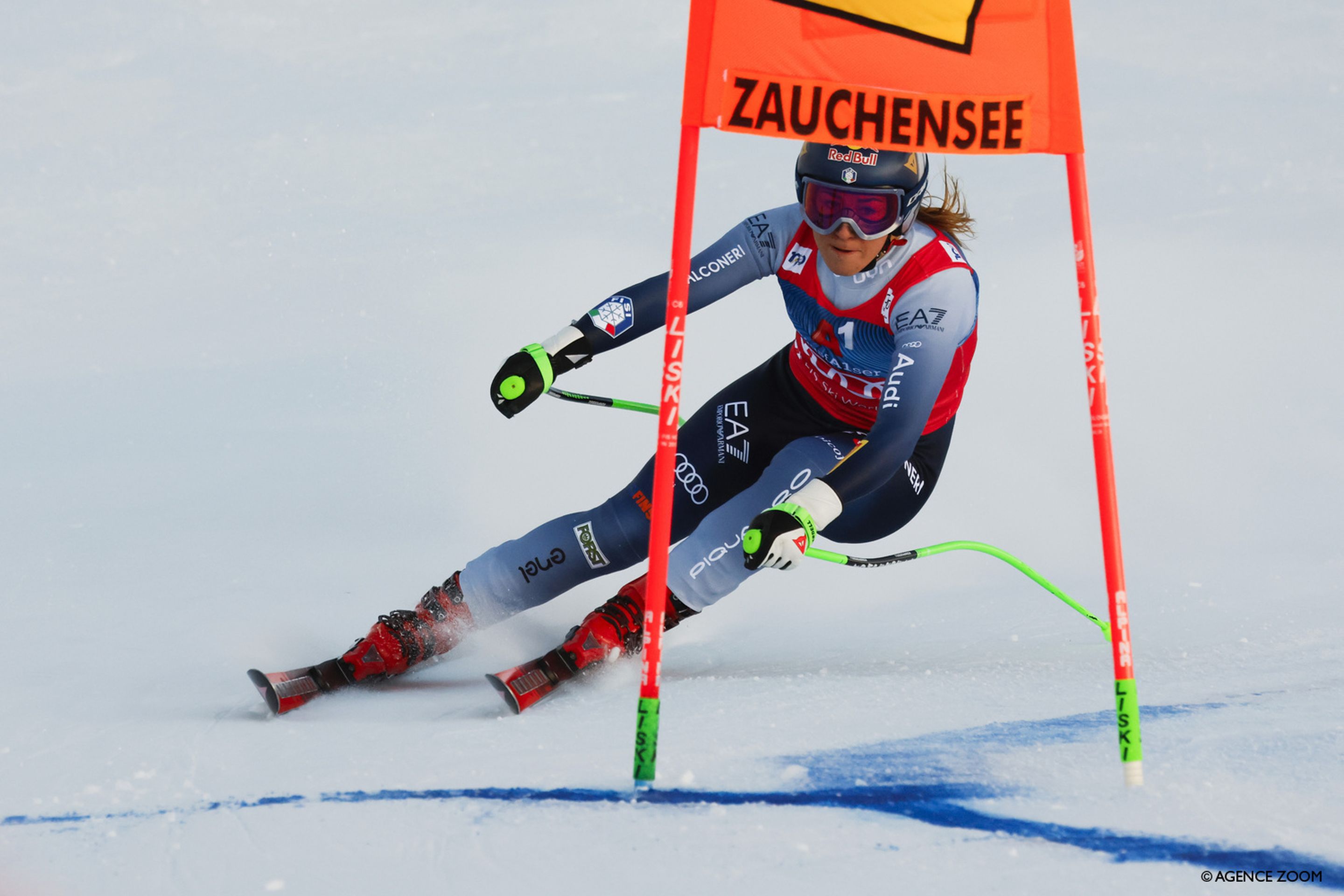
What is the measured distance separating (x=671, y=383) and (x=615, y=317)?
1119 millimetres

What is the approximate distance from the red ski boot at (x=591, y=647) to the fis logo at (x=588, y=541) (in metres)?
0.15

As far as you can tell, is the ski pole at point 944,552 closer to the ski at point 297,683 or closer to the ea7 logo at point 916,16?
the ea7 logo at point 916,16

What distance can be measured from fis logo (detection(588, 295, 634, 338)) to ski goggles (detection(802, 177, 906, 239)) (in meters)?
0.68

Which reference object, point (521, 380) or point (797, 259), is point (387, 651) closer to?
point (521, 380)

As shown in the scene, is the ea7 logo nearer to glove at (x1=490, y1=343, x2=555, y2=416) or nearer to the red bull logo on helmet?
the red bull logo on helmet

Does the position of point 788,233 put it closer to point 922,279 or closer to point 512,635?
point 922,279

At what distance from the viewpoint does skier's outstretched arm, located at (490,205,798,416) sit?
371cm

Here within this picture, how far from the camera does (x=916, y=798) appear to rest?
2.73 meters

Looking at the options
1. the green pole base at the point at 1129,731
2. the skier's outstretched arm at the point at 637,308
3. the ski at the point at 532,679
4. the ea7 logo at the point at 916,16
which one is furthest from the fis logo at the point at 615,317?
the green pole base at the point at 1129,731

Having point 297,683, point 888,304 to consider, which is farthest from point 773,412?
point 297,683

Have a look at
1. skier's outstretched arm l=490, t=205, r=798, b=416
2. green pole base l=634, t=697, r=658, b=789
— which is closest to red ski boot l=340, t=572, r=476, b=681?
skier's outstretched arm l=490, t=205, r=798, b=416

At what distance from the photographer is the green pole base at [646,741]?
108 inches

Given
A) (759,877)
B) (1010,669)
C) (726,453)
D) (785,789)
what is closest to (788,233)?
(726,453)

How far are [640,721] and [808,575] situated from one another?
110 inches
